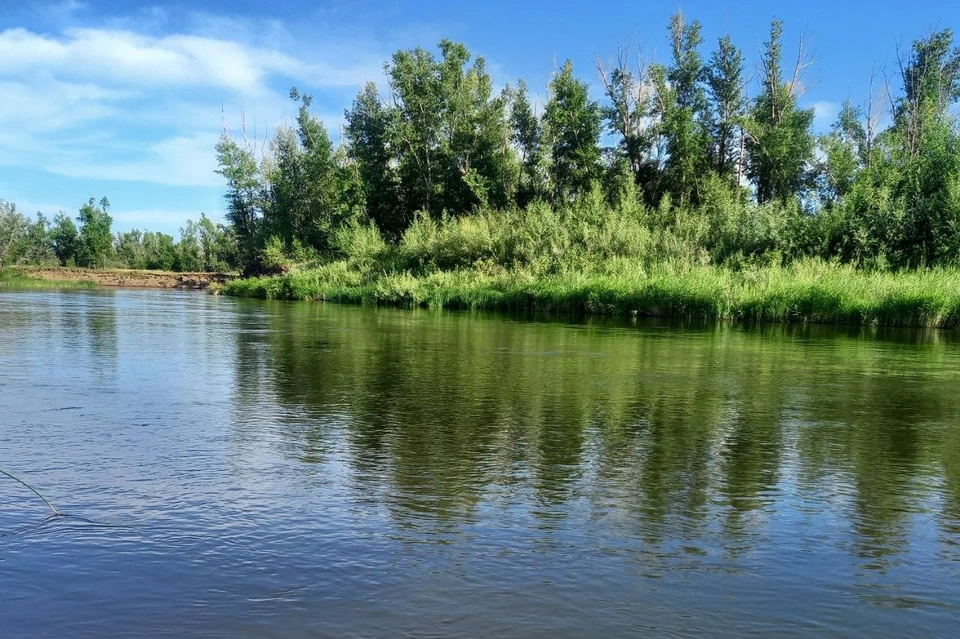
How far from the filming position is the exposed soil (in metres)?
78.1

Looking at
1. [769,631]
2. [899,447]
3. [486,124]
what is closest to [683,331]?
[899,447]

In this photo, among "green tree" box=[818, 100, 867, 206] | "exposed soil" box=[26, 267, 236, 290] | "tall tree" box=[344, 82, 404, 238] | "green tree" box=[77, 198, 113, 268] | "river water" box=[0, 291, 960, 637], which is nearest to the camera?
"river water" box=[0, 291, 960, 637]

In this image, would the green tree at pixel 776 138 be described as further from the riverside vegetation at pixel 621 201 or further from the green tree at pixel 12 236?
the green tree at pixel 12 236

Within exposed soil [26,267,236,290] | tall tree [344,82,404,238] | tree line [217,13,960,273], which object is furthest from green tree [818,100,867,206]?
exposed soil [26,267,236,290]

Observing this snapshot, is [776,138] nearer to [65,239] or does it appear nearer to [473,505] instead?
[473,505]

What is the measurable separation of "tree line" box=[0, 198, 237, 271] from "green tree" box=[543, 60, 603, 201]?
47388 millimetres

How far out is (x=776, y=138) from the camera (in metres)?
53.4

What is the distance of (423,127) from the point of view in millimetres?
64125

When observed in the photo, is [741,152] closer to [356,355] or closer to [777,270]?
[777,270]

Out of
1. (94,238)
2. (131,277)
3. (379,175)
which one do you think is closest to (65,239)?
(94,238)

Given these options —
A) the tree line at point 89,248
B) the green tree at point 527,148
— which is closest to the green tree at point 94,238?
the tree line at point 89,248

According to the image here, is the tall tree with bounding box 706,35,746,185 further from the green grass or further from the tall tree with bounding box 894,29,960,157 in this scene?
the green grass

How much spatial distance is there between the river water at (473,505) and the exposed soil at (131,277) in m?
69.1

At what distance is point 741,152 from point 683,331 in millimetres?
37652
